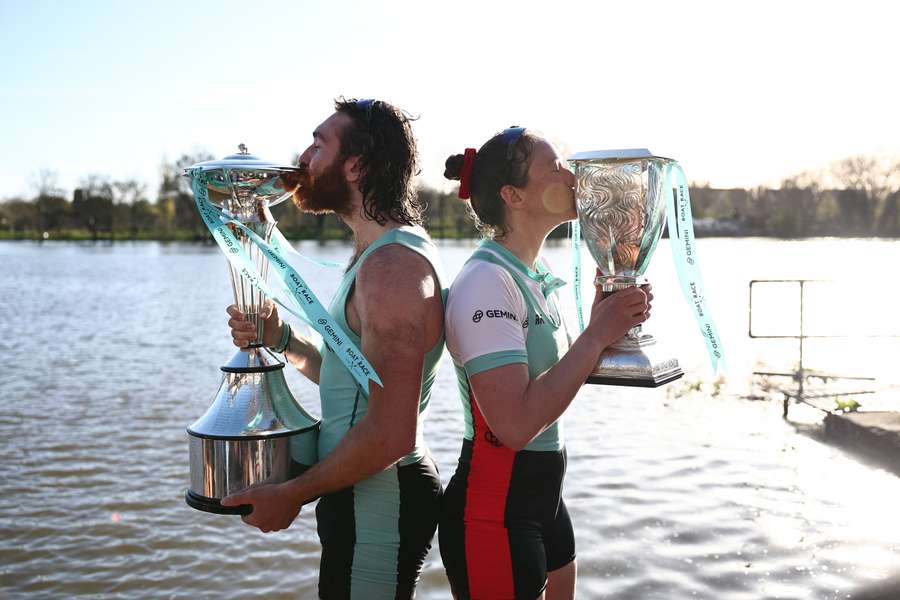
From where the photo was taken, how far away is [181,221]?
102 meters

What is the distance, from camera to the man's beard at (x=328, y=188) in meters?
2.18

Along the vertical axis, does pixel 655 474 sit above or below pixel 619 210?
below

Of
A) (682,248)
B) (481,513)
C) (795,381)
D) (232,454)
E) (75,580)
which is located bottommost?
(75,580)

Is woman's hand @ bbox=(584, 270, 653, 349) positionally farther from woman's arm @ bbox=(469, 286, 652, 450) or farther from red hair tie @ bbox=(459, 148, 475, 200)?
red hair tie @ bbox=(459, 148, 475, 200)

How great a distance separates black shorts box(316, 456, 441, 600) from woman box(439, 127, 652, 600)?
0.38ft

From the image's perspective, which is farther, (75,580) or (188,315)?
(188,315)

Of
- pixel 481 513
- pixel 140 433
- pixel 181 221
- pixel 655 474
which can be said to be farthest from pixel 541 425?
pixel 181 221

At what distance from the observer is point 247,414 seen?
7.00 ft

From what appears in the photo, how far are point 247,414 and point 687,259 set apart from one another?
1298 millimetres

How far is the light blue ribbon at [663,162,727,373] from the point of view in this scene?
2363mm

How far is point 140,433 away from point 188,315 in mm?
13181

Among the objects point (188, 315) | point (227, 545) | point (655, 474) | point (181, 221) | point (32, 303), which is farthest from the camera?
point (181, 221)

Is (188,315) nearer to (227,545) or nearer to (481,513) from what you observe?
(227,545)

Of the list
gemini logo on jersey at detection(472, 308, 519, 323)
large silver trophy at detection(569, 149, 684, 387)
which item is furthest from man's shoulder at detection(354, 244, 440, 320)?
large silver trophy at detection(569, 149, 684, 387)
